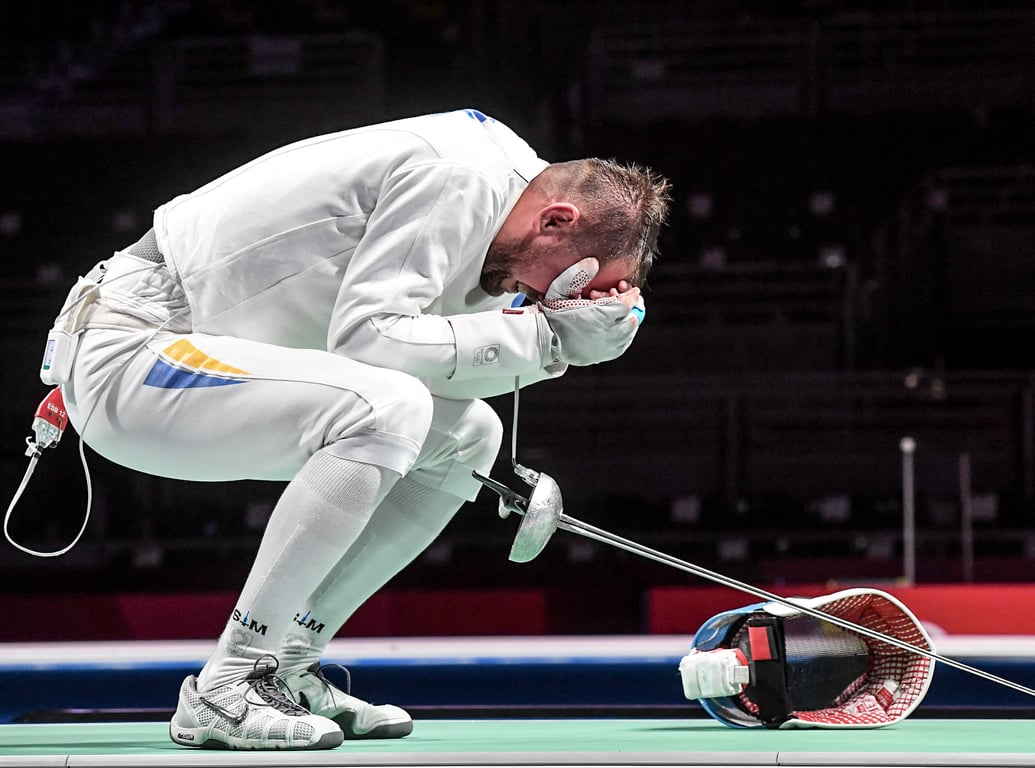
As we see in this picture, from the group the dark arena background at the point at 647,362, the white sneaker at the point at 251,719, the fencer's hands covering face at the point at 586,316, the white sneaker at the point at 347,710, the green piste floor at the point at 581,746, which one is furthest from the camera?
the dark arena background at the point at 647,362

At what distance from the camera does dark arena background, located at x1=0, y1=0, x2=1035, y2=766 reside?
2271mm

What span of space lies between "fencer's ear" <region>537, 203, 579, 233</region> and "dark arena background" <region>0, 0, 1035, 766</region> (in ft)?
1.98

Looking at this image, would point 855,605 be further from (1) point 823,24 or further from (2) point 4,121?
(2) point 4,121

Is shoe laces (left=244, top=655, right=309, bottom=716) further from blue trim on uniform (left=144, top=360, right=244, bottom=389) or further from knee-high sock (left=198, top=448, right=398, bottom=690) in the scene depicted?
blue trim on uniform (left=144, top=360, right=244, bottom=389)

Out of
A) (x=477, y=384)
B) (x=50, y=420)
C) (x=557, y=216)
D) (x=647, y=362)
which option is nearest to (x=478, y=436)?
(x=477, y=384)

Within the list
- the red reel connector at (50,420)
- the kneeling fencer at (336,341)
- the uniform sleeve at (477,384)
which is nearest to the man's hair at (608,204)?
the kneeling fencer at (336,341)

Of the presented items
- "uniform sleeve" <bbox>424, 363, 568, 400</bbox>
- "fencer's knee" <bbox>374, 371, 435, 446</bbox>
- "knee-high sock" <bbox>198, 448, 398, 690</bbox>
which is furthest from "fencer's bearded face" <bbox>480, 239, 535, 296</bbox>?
"knee-high sock" <bbox>198, 448, 398, 690</bbox>

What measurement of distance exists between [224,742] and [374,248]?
22.2 inches

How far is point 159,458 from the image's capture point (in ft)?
4.67

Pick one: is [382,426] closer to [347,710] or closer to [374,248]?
[374,248]

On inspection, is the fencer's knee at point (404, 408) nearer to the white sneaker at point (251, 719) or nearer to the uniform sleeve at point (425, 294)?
the uniform sleeve at point (425, 294)

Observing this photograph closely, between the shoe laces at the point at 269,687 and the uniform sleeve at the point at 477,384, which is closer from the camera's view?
the shoe laces at the point at 269,687

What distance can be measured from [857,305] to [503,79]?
2828 mm

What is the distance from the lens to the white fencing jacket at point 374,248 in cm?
136
